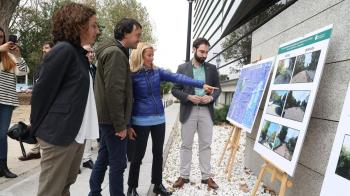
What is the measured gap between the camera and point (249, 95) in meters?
5.32

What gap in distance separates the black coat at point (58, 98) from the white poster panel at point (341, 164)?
1.79 meters

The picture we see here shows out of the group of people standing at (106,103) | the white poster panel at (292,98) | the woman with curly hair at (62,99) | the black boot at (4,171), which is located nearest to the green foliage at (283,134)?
the white poster panel at (292,98)

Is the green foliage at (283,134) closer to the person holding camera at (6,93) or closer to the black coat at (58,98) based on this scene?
the black coat at (58,98)

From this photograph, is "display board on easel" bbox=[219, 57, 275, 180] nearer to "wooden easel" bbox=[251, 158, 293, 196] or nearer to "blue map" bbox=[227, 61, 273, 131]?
"blue map" bbox=[227, 61, 273, 131]

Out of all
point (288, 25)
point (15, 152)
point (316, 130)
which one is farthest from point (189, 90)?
point (15, 152)

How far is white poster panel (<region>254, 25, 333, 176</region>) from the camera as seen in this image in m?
3.26

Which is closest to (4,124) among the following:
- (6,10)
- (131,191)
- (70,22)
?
(131,191)

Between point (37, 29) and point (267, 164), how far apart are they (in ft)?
115

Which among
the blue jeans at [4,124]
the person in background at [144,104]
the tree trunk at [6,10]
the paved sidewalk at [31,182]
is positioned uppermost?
the tree trunk at [6,10]

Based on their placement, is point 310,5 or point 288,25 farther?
point 288,25

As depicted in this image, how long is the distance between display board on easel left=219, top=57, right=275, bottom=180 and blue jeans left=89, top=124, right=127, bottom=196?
6.49ft

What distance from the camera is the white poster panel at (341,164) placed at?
2.38m

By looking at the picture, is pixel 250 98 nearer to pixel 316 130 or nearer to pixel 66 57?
pixel 316 130

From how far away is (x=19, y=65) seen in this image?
18.4ft
